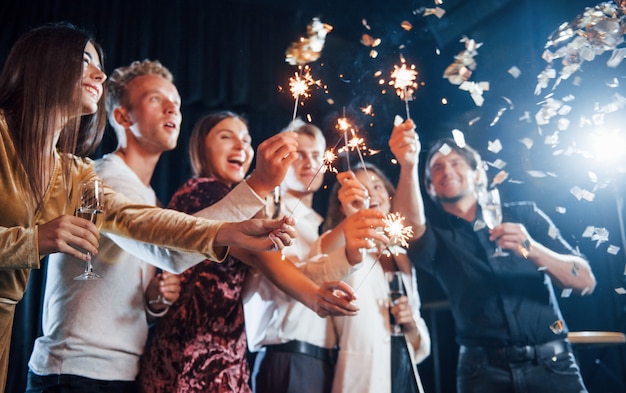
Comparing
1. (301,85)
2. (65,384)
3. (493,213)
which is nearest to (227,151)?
(301,85)

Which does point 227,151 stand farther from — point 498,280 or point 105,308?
point 498,280

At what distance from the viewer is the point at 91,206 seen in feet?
4.33

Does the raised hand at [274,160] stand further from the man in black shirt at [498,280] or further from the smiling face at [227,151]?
the man in black shirt at [498,280]

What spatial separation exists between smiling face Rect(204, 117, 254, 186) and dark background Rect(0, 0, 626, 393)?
358 mm

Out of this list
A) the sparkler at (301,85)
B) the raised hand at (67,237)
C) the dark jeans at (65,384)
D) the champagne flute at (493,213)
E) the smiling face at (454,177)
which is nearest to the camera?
the raised hand at (67,237)

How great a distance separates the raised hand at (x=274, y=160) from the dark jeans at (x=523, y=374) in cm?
109

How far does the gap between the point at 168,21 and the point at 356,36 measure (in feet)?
3.20

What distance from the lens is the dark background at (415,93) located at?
244 cm

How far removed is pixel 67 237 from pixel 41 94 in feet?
1.44

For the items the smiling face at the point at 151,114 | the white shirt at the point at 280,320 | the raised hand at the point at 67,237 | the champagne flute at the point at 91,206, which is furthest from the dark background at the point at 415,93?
the raised hand at the point at 67,237

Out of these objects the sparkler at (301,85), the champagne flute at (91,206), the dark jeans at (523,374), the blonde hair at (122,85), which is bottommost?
the dark jeans at (523,374)

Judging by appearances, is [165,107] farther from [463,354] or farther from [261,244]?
[463,354]

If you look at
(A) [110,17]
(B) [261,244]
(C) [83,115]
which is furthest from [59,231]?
(A) [110,17]

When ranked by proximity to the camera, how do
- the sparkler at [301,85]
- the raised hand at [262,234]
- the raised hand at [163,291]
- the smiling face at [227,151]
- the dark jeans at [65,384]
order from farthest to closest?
the smiling face at [227,151], the sparkler at [301,85], the raised hand at [163,291], the dark jeans at [65,384], the raised hand at [262,234]
